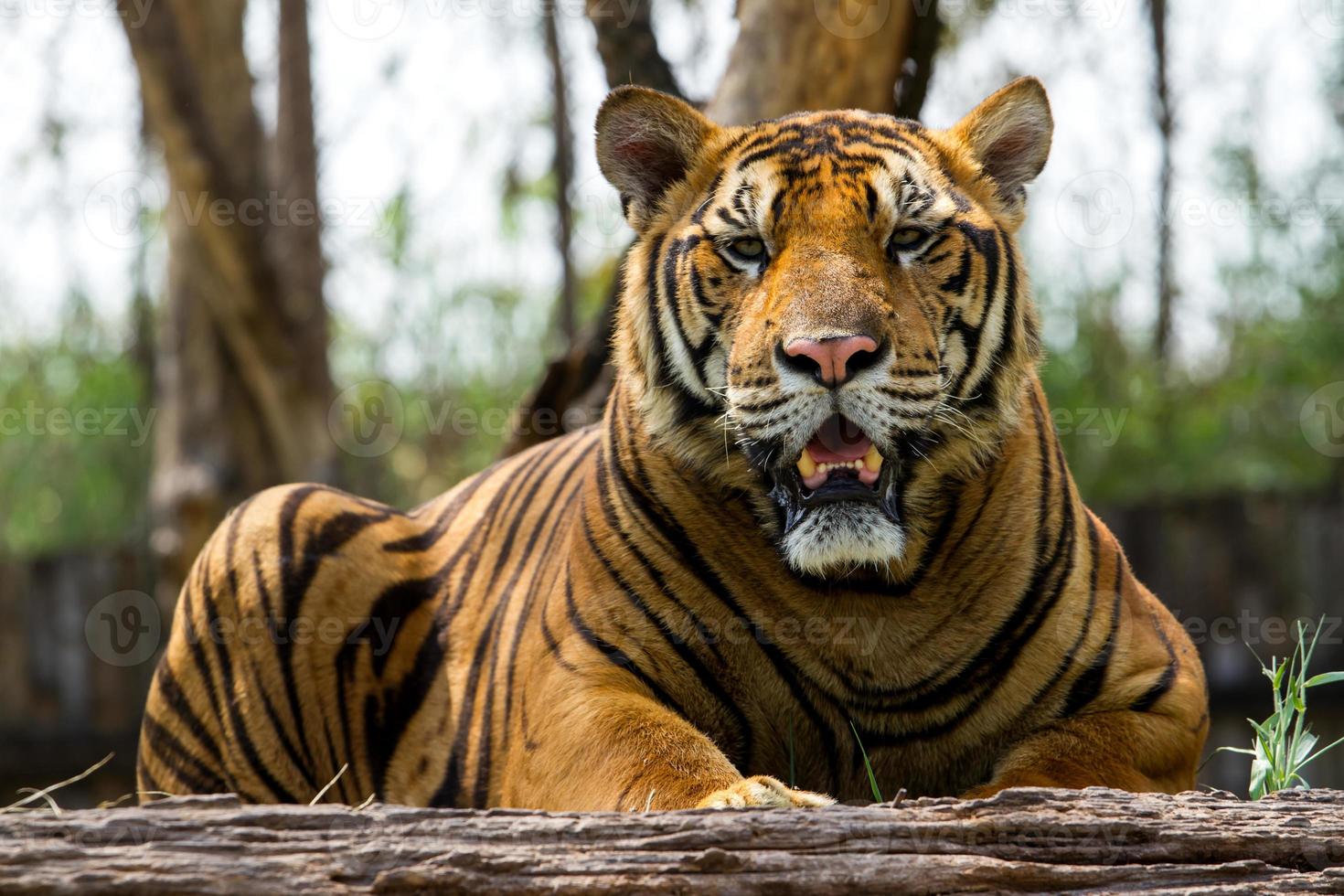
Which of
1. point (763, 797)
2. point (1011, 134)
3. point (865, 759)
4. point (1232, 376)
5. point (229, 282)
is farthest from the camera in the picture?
point (1232, 376)

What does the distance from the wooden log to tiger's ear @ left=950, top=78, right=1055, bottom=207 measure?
1.59m

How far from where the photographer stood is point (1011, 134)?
3270 mm

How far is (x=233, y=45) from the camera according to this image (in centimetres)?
765

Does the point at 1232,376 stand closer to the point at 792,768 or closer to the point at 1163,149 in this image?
the point at 1163,149

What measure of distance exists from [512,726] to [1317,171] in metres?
9.14

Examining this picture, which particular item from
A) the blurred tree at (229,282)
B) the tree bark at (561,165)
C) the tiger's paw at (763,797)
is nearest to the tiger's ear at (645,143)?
the tiger's paw at (763,797)

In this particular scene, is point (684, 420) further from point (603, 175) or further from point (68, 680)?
point (68, 680)

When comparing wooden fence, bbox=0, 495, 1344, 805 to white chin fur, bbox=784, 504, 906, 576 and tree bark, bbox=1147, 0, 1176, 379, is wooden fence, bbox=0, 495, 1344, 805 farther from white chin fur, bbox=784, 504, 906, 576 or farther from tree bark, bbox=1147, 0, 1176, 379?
white chin fur, bbox=784, 504, 906, 576

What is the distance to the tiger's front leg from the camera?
239cm

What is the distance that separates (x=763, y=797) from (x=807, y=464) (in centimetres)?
74

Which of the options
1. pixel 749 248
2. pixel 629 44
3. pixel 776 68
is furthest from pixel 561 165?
pixel 749 248

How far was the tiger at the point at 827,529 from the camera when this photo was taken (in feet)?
8.86

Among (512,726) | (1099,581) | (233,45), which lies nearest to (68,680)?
(233,45)

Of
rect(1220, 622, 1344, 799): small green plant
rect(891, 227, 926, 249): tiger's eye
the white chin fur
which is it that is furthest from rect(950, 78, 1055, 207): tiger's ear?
rect(1220, 622, 1344, 799): small green plant
